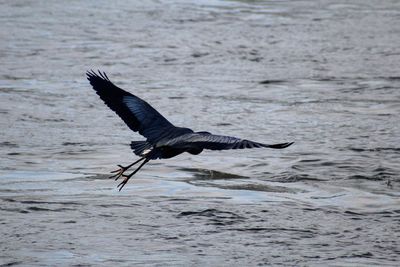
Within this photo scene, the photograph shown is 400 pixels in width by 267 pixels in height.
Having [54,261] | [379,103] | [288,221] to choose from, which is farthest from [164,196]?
[379,103]

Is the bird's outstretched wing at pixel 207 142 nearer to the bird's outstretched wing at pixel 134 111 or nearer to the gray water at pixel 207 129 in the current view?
the bird's outstretched wing at pixel 134 111

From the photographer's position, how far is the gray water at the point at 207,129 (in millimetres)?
6715

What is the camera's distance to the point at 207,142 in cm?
580

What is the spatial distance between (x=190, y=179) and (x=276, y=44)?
5661 millimetres

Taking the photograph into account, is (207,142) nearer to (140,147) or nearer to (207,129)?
(140,147)

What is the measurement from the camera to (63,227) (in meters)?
6.95

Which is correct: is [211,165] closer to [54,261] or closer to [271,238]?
[271,238]

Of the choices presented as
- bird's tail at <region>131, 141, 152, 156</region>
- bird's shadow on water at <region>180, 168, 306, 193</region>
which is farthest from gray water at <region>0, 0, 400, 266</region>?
bird's tail at <region>131, 141, 152, 156</region>

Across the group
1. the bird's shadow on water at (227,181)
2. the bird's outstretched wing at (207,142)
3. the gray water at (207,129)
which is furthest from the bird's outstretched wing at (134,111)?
the bird's shadow on water at (227,181)

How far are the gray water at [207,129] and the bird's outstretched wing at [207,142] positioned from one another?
2.34 ft

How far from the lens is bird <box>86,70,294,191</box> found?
576 cm

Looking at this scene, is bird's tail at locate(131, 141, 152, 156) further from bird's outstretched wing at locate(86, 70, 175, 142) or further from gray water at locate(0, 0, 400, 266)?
gray water at locate(0, 0, 400, 266)

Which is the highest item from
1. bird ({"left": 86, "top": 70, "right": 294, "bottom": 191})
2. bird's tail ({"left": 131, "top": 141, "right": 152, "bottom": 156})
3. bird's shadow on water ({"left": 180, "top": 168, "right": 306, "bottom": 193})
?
bird ({"left": 86, "top": 70, "right": 294, "bottom": 191})

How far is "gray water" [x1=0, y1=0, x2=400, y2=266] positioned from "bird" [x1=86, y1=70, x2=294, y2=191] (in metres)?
0.64
